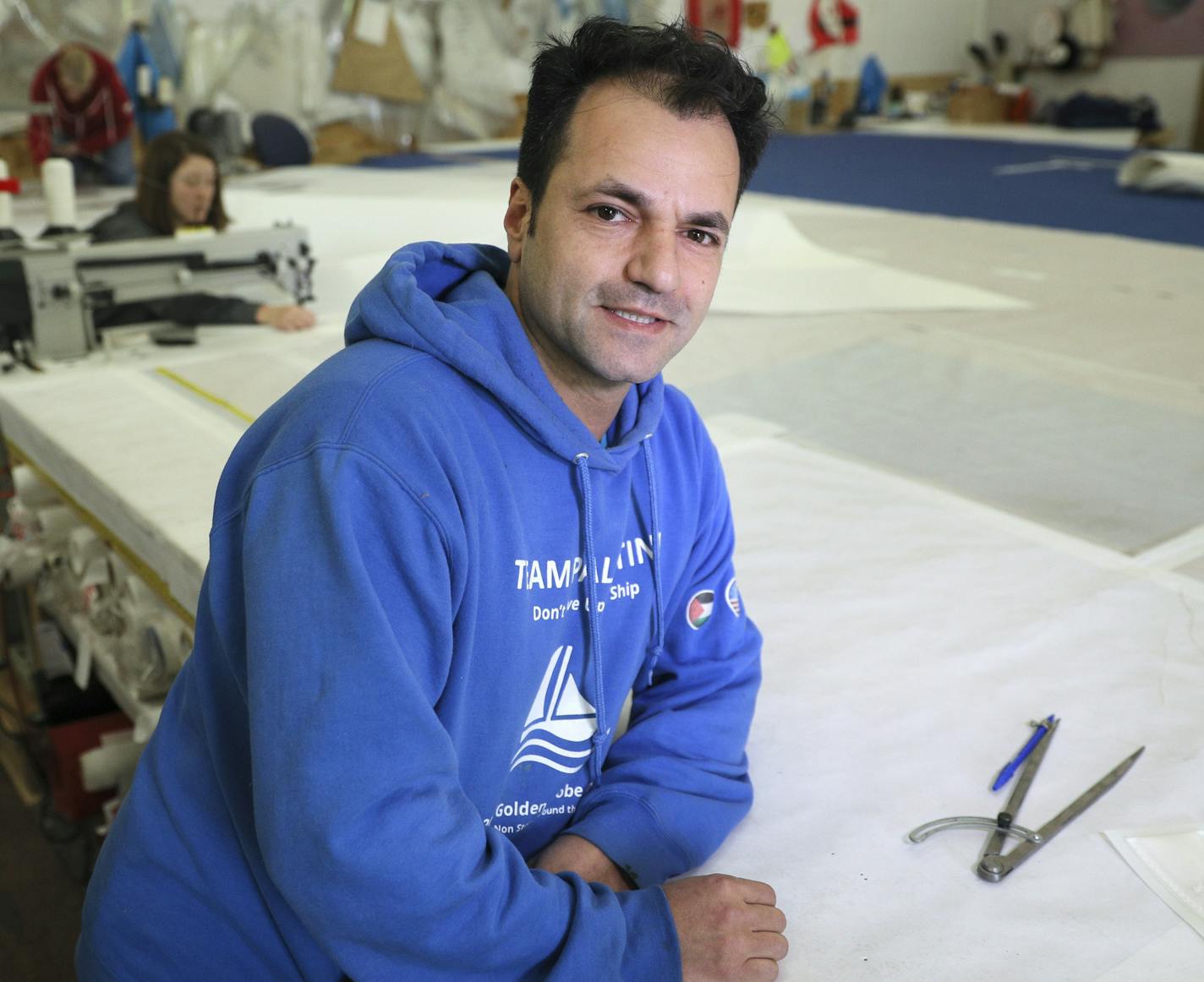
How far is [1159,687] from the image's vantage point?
118cm

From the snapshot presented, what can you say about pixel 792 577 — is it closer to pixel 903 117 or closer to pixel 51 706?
pixel 51 706

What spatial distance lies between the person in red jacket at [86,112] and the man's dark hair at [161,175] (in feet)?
7.59

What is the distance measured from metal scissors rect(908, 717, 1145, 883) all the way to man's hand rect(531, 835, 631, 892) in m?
0.25

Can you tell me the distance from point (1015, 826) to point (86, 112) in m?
4.98

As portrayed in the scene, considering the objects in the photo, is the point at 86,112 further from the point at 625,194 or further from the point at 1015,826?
the point at 1015,826

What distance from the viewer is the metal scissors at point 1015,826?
2.96 feet

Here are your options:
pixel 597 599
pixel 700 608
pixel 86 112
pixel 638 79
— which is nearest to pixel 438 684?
pixel 597 599

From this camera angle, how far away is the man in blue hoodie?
702mm

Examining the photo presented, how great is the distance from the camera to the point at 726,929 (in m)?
0.80

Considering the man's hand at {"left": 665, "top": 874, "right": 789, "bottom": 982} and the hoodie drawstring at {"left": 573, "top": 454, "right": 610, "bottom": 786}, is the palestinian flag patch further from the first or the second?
the man's hand at {"left": 665, "top": 874, "right": 789, "bottom": 982}

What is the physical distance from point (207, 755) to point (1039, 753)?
2.42 ft

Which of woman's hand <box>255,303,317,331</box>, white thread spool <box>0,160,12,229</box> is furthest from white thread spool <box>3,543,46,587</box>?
white thread spool <box>0,160,12,229</box>

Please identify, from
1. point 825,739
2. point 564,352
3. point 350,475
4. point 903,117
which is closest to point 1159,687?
point 825,739

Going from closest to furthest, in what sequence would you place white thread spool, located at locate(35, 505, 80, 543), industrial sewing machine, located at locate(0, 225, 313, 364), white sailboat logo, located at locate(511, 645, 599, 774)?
white sailboat logo, located at locate(511, 645, 599, 774)
white thread spool, located at locate(35, 505, 80, 543)
industrial sewing machine, located at locate(0, 225, 313, 364)
